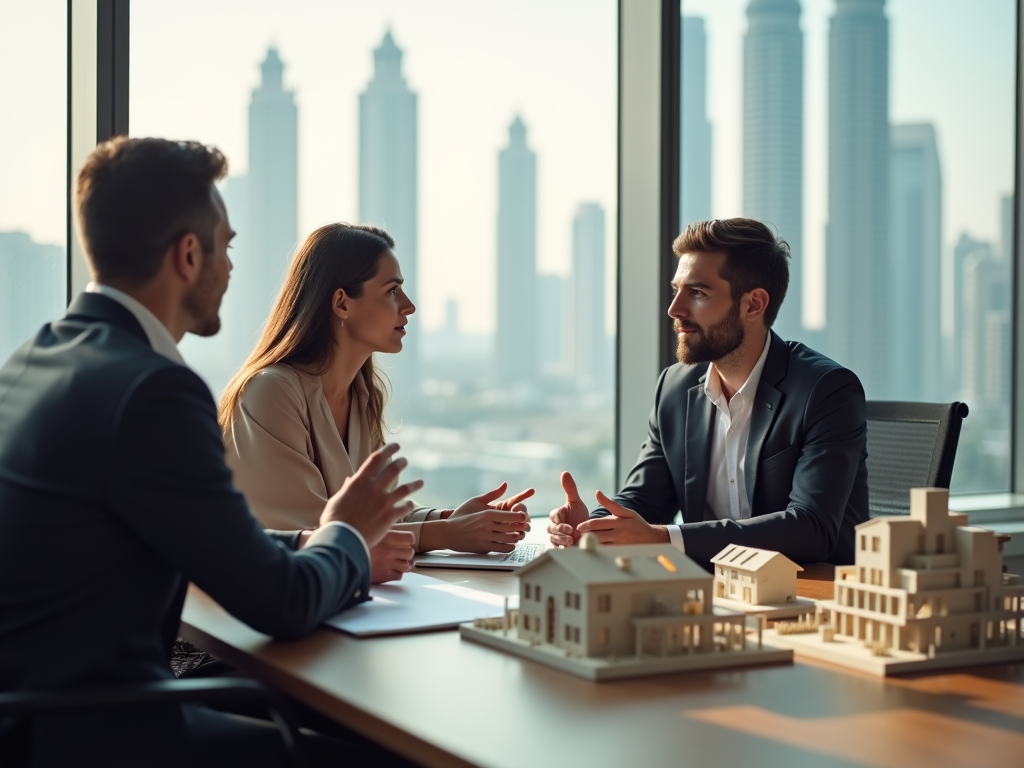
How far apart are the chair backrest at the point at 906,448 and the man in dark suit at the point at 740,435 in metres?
0.13

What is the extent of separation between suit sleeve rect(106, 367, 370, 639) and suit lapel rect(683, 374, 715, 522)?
1595mm

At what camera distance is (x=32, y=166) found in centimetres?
314

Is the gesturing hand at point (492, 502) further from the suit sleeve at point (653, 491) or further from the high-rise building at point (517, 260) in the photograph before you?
the high-rise building at point (517, 260)

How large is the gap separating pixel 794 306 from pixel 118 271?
336cm

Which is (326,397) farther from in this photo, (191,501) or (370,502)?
(191,501)

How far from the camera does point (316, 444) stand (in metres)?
2.64

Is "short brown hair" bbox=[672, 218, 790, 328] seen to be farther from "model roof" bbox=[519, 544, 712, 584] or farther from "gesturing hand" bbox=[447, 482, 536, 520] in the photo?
"model roof" bbox=[519, 544, 712, 584]

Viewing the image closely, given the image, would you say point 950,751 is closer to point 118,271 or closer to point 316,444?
point 118,271

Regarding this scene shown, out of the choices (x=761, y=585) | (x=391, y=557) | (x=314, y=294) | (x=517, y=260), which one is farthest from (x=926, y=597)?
(x=517, y=260)

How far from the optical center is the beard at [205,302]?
169 centimetres

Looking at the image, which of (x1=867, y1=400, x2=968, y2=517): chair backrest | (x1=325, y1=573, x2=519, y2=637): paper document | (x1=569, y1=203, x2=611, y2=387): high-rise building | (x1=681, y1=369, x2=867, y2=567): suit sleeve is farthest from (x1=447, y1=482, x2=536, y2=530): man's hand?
(x1=569, y1=203, x2=611, y2=387): high-rise building

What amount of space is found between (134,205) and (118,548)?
497 millimetres

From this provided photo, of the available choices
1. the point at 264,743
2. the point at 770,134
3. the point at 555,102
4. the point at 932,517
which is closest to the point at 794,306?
the point at 770,134

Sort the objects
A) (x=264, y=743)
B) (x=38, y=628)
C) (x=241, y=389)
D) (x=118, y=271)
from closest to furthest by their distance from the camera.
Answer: (x=38, y=628)
(x=264, y=743)
(x=118, y=271)
(x=241, y=389)
